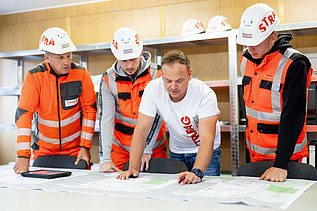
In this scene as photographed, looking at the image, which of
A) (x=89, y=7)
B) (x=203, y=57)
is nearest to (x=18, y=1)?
(x=89, y=7)

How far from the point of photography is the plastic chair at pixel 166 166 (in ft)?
7.26

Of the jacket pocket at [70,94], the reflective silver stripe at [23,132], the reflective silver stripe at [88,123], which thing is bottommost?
the reflective silver stripe at [23,132]

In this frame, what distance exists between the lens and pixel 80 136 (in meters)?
2.96

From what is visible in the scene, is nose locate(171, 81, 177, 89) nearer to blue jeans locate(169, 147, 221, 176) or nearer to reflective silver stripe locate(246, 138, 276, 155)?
blue jeans locate(169, 147, 221, 176)

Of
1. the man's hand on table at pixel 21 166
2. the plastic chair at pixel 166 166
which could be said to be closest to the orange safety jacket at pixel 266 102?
the plastic chair at pixel 166 166

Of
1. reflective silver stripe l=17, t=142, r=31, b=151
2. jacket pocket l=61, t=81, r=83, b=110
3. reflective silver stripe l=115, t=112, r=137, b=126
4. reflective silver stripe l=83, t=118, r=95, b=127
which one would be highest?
jacket pocket l=61, t=81, r=83, b=110

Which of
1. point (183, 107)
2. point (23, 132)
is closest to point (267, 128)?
point (183, 107)

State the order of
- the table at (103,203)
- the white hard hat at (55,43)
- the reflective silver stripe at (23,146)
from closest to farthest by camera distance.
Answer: the table at (103,203) → the reflective silver stripe at (23,146) → the white hard hat at (55,43)

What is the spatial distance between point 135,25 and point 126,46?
2.27 metres

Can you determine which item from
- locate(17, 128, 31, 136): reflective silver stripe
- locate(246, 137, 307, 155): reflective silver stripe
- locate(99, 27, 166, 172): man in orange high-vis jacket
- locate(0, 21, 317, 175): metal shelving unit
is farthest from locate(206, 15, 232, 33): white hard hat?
locate(17, 128, 31, 136): reflective silver stripe

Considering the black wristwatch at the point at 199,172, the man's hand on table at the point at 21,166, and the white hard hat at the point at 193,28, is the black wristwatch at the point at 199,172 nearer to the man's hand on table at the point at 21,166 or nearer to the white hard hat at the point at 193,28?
the man's hand on table at the point at 21,166

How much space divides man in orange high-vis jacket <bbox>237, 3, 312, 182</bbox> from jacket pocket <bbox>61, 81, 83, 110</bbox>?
1.24 metres

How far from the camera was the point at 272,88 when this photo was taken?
2.16 m

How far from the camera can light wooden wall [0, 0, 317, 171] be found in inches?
163
